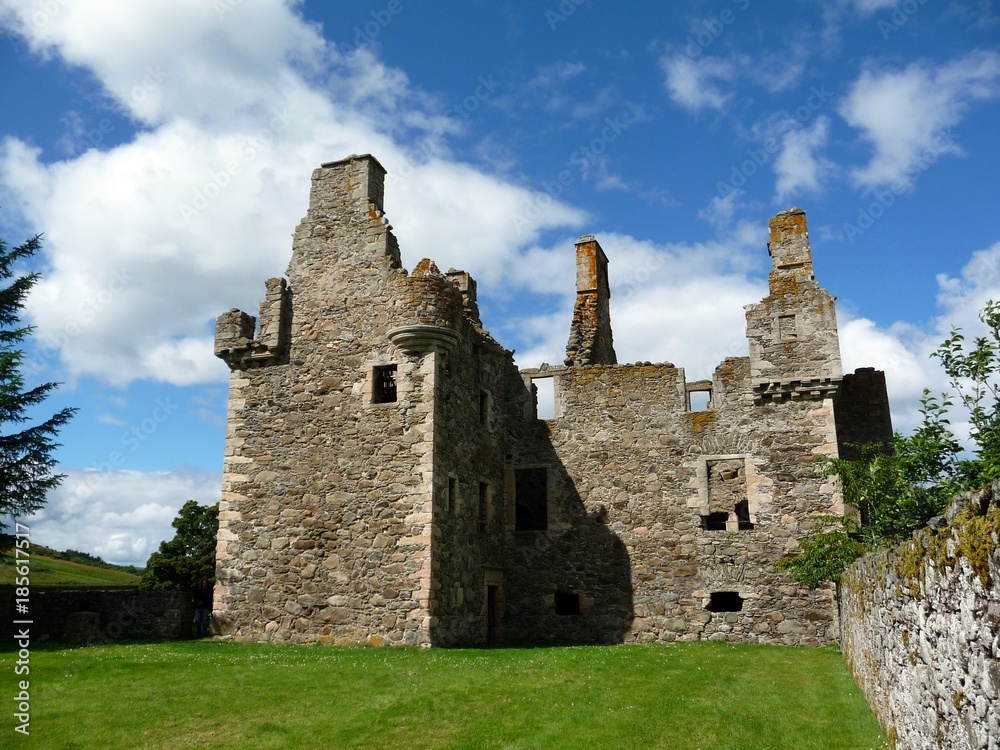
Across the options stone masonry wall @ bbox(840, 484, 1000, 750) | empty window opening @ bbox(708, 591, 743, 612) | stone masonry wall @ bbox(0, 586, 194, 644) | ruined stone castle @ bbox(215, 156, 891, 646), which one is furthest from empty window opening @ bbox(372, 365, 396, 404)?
stone masonry wall @ bbox(840, 484, 1000, 750)

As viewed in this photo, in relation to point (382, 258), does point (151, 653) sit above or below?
below

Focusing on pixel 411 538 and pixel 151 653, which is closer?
pixel 151 653

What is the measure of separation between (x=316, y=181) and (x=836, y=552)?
1428cm

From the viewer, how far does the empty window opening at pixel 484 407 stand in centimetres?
1962

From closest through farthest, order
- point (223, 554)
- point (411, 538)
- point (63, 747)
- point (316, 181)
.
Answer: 1. point (63, 747)
2. point (411, 538)
3. point (223, 554)
4. point (316, 181)

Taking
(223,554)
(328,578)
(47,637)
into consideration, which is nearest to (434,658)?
(328,578)

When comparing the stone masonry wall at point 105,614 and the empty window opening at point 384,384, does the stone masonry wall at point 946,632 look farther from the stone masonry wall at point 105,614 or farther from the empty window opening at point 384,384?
the stone masonry wall at point 105,614

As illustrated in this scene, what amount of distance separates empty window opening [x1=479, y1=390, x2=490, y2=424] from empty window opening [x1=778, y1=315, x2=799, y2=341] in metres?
7.20

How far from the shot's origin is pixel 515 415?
68.9 feet

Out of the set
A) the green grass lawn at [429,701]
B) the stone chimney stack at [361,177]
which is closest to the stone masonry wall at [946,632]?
the green grass lawn at [429,701]

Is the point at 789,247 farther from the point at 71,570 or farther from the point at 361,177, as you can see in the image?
the point at 71,570

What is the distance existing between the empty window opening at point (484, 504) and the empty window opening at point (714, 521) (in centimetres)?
512

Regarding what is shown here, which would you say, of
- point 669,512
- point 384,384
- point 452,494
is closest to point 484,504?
point 452,494

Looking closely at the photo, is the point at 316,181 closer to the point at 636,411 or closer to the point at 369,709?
the point at 636,411
